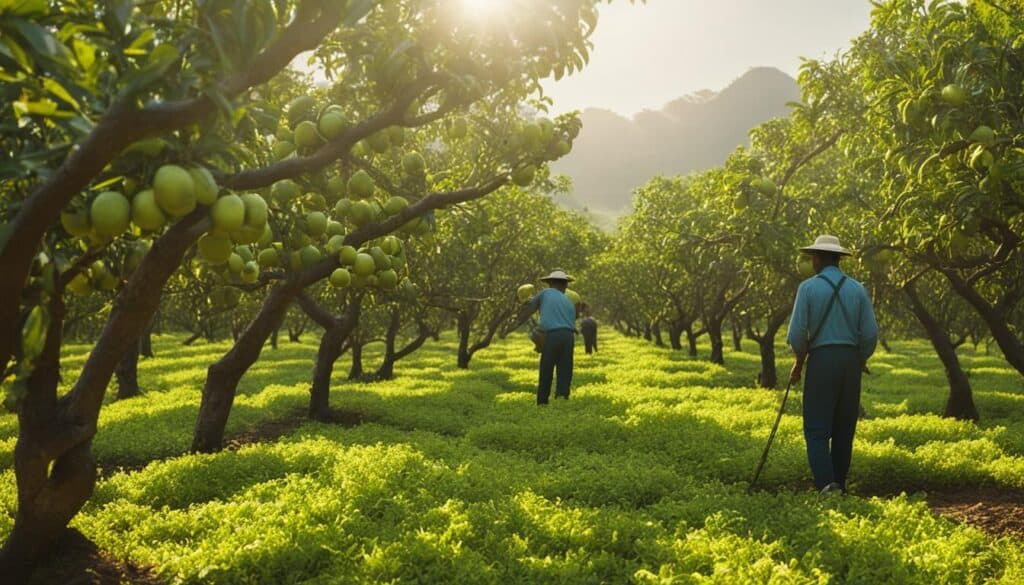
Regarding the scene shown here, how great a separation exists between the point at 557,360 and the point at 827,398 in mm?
7246

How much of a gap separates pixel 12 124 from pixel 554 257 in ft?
78.7

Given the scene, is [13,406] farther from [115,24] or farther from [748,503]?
[748,503]

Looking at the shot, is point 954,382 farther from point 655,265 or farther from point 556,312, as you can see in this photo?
point 655,265

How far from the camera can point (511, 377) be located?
2173 centimetres

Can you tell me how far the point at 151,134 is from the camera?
121 inches

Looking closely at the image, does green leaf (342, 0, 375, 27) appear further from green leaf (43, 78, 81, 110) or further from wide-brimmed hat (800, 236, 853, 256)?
wide-brimmed hat (800, 236, 853, 256)

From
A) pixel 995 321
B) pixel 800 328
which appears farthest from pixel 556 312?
pixel 995 321

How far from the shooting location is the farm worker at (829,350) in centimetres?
770

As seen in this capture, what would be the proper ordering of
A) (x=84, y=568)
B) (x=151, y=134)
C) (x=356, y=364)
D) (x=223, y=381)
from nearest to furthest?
(x=151, y=134) < (x=84, y=568) < (x=223, y=381) < (x=356, y=364)

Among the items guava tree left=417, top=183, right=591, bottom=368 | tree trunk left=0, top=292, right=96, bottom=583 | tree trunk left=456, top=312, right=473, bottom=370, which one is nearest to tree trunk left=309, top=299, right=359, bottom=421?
guava tree left=417, top=183, right=591, bottom=368

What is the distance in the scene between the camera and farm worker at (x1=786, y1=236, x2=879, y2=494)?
770cm

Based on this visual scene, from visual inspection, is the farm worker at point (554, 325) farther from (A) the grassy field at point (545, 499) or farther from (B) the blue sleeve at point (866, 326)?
(B) the blue sleeve at point (866, 326)

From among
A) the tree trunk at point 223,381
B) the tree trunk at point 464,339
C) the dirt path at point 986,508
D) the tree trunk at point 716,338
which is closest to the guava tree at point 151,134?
the tree trunk at point 223,381

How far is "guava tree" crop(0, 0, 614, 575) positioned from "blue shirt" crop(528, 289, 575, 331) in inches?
294
